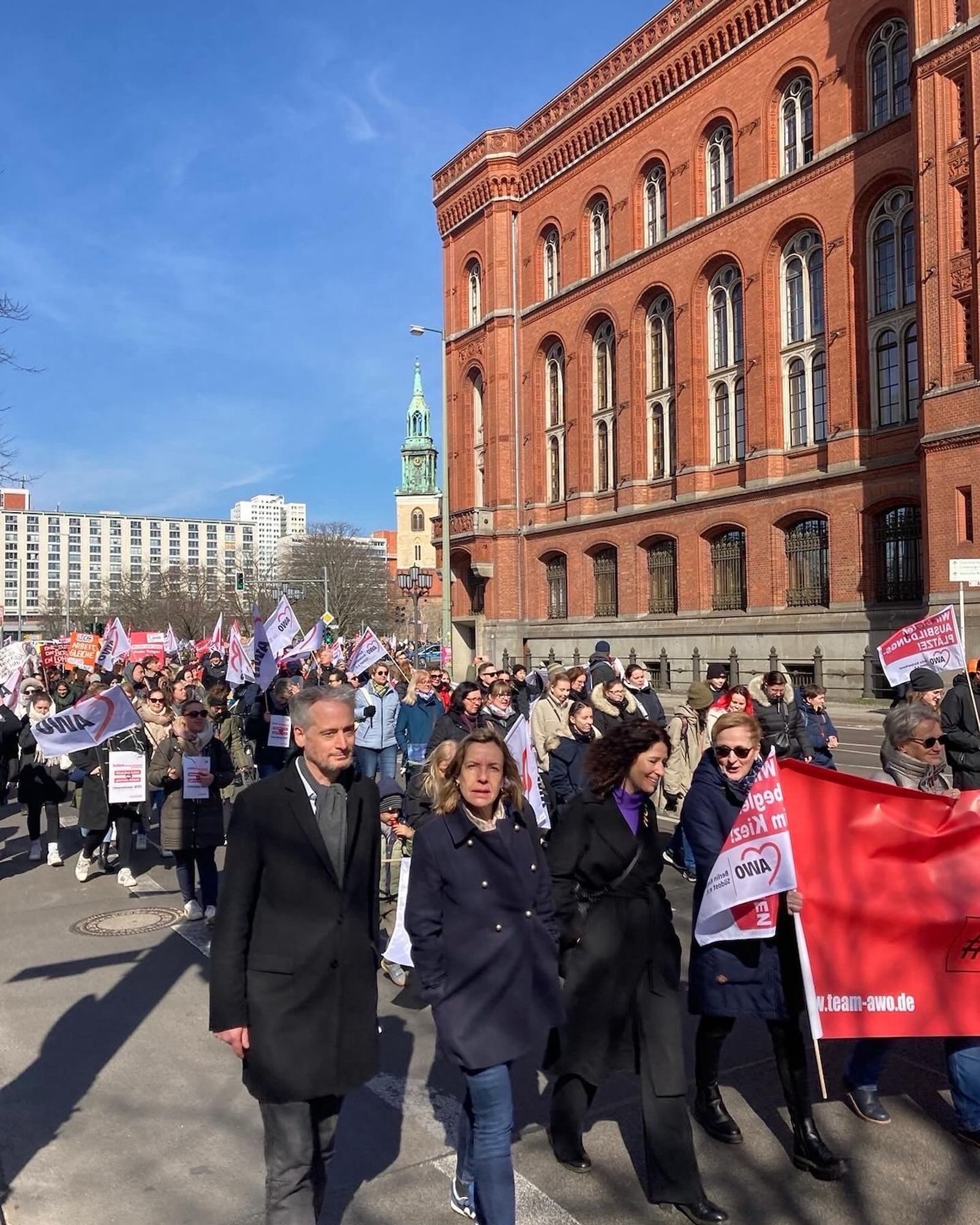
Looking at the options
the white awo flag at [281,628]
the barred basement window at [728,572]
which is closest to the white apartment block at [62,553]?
the barred basement window at [728,572]

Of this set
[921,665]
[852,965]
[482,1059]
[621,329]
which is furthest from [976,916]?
[621,329]

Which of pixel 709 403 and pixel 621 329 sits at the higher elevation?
pixel 621 329

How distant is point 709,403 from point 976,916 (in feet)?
106

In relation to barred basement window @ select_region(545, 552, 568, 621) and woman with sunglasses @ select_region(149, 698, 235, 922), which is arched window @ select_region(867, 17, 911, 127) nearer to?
barred basement window @ select_region(545, 552, 568, 621)

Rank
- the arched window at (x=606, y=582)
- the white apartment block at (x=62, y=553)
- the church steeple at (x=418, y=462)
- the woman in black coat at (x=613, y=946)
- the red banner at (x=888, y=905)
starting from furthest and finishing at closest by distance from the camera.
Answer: the white apartment block at (x=62, y=553) → the church steeple at (x=418, y=462) → the arched window at (x=606, y=582) → the red banner at (x=888, y=905) → the woman in black coat at (x=613, y=946)

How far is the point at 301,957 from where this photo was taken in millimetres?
3604

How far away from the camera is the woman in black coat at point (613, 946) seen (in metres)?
4.31

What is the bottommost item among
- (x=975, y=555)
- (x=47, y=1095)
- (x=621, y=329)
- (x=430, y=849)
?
(x=47, y=1095)

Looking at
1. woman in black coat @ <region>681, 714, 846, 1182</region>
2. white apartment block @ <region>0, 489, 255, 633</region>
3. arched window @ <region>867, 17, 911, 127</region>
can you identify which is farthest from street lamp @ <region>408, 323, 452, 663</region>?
white apartment block @ <region>0, 489, 255, 633</region>

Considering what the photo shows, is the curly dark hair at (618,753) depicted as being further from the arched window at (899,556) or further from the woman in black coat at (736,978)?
the arched window at (899,556)

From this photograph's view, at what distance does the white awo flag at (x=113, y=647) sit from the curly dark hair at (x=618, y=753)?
64.2 feet

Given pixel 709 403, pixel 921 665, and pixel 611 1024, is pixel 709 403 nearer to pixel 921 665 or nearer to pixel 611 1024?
pixel 921 665

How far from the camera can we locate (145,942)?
7996mm

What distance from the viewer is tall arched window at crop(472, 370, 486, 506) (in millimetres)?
45719
